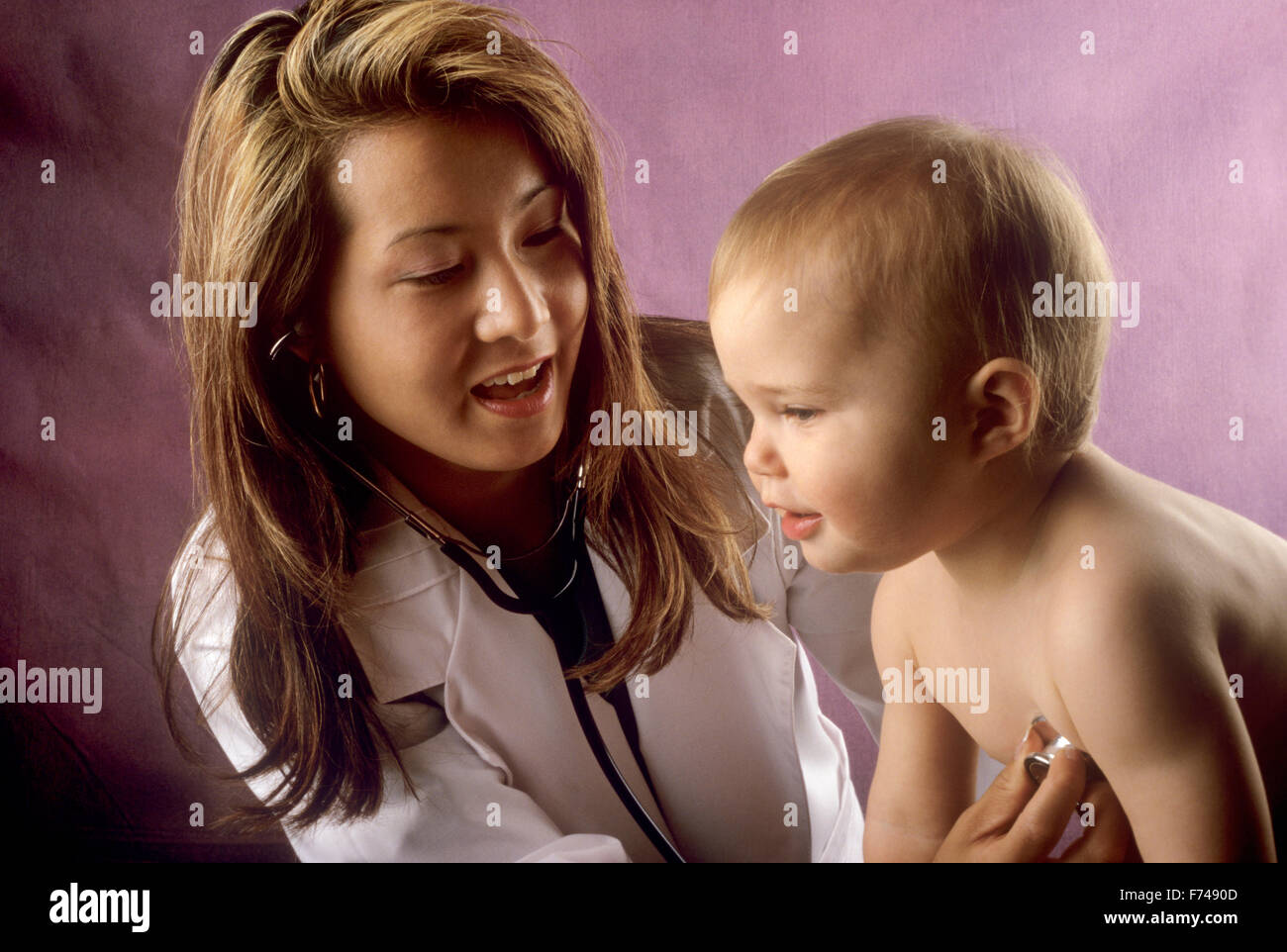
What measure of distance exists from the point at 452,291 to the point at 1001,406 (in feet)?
1.53

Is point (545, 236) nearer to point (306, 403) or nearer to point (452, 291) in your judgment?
point (452, 291)

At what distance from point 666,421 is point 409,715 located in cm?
36

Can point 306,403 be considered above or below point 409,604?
above

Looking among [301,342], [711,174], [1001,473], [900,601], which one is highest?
[711,174]

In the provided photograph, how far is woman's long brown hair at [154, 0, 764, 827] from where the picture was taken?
2.86ft

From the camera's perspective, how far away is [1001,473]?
2.93 ft

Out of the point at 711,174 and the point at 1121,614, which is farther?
the point at 711,174

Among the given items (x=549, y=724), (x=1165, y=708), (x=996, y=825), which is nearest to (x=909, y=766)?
(x=996, y=825)

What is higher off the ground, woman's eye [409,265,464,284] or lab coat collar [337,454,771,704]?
woman's eye [409,265,464,284]

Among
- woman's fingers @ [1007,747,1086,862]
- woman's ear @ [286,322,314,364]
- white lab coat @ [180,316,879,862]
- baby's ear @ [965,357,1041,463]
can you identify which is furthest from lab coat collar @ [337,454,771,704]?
woman's fingers @ [1007,747,1086,862]

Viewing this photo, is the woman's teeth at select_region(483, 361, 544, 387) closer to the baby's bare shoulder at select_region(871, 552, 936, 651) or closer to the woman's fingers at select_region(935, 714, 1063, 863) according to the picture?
the baby's bare shoulder at select_region(871, 552, 936, 651)

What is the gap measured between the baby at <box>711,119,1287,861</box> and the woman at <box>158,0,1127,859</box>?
0.28ft
